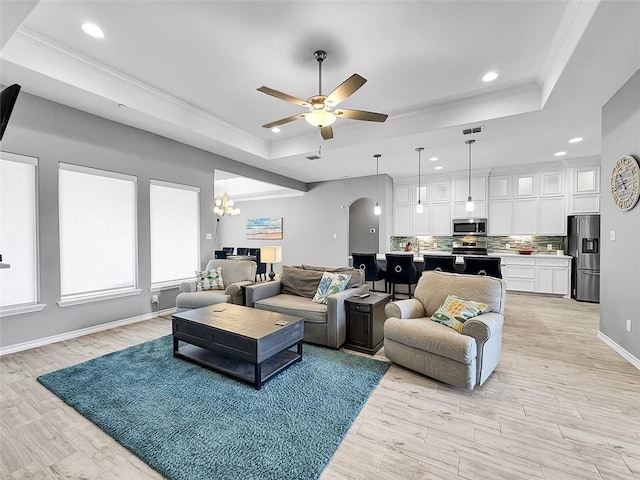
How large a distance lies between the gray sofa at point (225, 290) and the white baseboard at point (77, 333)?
728 mm

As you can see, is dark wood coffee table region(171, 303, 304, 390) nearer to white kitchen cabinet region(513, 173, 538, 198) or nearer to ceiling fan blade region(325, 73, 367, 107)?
ceiling fan blade region(325, 73, 367, 107)

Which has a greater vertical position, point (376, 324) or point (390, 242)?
point (390, 242)

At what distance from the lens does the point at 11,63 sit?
8.69 ft

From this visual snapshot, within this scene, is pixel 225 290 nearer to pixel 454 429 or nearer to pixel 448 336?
pixel 448 336

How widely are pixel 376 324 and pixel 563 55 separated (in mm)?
3162

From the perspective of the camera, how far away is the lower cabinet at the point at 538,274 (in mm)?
5832

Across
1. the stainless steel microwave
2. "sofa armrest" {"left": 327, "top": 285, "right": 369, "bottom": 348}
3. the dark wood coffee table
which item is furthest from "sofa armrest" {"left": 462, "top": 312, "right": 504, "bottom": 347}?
the stainless steel microwave

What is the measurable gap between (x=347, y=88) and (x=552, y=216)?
6.10 m

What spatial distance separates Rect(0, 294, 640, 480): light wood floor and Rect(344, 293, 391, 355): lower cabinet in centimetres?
43

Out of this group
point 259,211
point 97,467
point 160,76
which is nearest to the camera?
point 97,467

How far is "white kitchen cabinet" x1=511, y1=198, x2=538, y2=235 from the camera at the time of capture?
6.32 meters

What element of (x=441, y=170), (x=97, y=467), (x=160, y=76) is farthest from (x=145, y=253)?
(x=441, y=170)

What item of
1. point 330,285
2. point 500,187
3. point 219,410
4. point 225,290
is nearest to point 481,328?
point 330,285

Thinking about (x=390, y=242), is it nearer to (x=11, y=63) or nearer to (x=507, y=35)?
(x=507, y=35)
